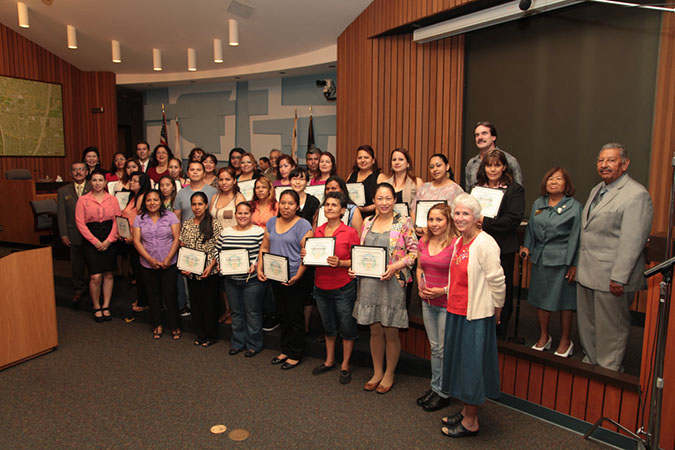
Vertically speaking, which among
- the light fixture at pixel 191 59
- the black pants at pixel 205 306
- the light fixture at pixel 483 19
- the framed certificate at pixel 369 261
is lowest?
the black pants at pixel 205 306

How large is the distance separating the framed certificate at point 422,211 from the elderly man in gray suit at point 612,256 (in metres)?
1.05

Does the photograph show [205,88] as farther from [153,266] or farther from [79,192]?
[153,266]

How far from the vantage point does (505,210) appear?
10.2ft

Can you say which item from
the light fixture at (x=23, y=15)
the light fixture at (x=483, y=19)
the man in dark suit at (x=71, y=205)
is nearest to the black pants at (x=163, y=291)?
the man in dark suit at (x=71, y=205)

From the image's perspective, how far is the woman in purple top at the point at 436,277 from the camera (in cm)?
270

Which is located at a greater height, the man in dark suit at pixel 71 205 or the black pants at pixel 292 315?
the man in dark suit at pixel 71 205

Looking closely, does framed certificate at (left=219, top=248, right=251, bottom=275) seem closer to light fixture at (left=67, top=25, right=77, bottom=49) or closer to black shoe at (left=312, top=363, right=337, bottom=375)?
black shoe at (left=312, top=363, right=337, bottom=375)

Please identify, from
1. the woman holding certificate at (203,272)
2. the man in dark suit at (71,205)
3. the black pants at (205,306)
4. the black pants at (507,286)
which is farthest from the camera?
the man in dark suit at (71,205)

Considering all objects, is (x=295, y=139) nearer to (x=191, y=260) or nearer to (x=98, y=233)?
(x=98, y=233)

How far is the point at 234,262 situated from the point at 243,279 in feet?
0.64

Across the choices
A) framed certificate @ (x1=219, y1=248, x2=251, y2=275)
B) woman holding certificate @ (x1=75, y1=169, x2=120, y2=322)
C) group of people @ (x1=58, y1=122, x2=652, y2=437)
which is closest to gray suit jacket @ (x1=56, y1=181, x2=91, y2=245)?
group of people @ (x1=58, y1=122, x2=652, y2=437)

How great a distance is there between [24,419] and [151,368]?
890 millimetres

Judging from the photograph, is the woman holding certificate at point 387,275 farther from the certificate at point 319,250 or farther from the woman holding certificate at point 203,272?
the woman holding certificate at point 203,272

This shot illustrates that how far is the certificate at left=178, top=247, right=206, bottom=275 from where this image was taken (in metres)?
3.79
